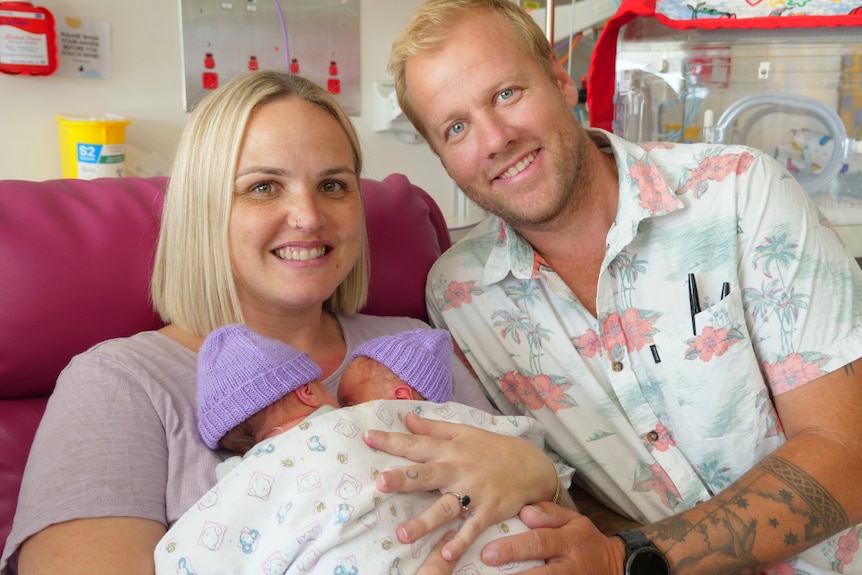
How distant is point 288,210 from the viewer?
1336 mm

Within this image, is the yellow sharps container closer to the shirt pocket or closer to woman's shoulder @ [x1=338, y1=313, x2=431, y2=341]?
woman's shoulder @ [x1=338, y1=313, x2=431, y2=341]

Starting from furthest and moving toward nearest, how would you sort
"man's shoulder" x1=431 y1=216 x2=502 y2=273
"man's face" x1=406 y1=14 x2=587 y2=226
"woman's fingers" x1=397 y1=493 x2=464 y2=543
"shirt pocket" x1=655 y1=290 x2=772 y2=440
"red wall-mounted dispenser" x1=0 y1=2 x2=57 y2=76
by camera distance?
"red wall-mounted dispenser" x1=0 y1=2 x2=57 y2=76 < "man's shoulder" x1=431 y1=216 x2=502 y2=273 < "man's face" x1=406 y1=14 x2=587 y2=226 < "shirt pocket" x1=655 y1=290 x2=772 y2=440 < "woman's fingers" x1=397 y1=493 x2=464 y2=543

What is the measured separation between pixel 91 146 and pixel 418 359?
1158 millimetres

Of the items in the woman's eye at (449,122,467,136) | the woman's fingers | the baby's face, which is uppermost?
the woman's eye at (449,122,467,136)

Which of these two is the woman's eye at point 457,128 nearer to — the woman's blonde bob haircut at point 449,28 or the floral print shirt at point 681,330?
the woman's blonde bob haircut at point 449,28

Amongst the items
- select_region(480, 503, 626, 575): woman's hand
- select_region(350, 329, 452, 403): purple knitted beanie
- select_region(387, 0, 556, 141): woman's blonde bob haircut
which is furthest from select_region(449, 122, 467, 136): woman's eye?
select_region(480, 503, 626, 575): woman's hand

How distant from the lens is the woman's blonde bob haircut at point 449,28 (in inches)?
62.4

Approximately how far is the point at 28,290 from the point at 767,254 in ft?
4.27

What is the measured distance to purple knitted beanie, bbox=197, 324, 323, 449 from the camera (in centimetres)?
110

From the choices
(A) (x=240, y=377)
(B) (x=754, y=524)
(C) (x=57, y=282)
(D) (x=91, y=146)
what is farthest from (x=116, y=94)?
(B) (x=754, y=524)

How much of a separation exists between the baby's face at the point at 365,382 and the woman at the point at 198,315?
15 cm

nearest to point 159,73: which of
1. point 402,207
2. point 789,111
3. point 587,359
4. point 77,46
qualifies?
point 77,46

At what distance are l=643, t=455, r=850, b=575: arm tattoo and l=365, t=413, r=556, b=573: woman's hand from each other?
0.26m

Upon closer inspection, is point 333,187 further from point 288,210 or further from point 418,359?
point 418,359
